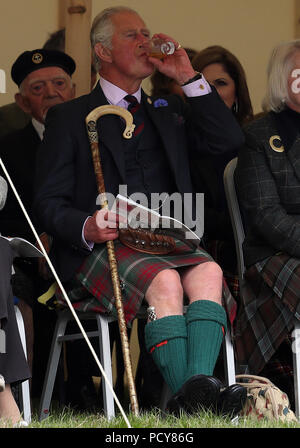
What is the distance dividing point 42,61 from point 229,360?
2.09m

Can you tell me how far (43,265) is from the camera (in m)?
3.87

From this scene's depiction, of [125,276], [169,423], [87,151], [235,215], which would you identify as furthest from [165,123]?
[169,423]

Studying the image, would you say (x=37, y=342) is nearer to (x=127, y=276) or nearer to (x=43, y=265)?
(x=43, y=265)

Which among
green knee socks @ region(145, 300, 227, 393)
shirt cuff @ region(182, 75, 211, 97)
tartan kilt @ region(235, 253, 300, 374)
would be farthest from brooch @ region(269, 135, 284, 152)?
green knee socks @ region(145, 300, 227, 393)

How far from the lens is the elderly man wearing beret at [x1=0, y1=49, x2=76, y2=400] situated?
172 inches

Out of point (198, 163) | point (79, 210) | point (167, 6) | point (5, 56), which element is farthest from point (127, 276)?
point (167, 6)

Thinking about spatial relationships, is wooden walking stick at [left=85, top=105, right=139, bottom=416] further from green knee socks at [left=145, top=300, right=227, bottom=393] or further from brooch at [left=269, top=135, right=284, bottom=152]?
brooch at [left=269, top=135, right=284, bottom=152]

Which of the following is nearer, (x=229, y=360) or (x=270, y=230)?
(x=229, y=360)

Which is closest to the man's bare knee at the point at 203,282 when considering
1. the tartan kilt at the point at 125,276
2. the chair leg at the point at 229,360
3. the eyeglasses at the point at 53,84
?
the tartan kilt at the point at 125,276

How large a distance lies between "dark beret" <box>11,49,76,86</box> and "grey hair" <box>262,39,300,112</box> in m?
1.21

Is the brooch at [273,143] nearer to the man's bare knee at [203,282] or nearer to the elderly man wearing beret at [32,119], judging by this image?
the man's bare knee at [203,282]

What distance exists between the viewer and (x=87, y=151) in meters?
3.85

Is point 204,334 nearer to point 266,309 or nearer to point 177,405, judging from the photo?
point 177,405

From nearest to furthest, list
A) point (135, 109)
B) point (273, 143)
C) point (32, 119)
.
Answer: point (273, 143) → point (135, 109) → point (32, 119)
